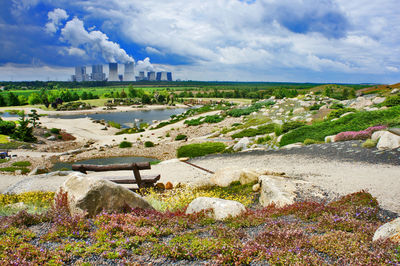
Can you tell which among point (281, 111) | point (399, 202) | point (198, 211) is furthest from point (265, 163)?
point (281, 111)

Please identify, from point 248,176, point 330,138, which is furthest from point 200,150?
point 248,176

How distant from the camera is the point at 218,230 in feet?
17.2

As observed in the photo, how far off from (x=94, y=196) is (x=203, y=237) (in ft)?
9.44

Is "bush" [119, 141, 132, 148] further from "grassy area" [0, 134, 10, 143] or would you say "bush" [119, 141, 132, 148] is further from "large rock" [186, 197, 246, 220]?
"large rock" [186, 197, 246, 220]

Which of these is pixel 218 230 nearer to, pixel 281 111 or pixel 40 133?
pixel 281 111

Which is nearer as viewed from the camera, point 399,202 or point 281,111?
point 399,202

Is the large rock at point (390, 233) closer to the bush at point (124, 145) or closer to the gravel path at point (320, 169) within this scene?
the gravel path at point (320, 169)

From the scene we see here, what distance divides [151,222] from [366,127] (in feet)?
58.4

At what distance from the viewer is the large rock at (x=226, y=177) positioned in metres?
11.4

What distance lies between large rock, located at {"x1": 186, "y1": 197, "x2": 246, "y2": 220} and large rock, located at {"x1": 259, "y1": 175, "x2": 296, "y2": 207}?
1639 millimetres

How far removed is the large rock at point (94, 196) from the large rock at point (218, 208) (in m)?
1.62

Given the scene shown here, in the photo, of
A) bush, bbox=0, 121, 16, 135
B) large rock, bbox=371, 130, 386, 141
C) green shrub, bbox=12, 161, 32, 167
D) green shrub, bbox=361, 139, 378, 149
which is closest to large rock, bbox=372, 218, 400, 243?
green shrub, bbox=361, 139, 378, 149

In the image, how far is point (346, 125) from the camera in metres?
19.3

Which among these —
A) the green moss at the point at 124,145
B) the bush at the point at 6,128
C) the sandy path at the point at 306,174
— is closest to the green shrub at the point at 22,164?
the sandy path at the point at 306,174
